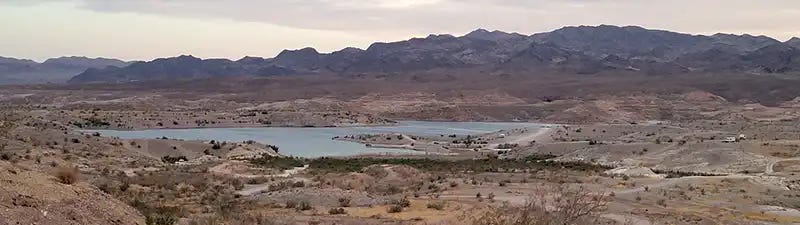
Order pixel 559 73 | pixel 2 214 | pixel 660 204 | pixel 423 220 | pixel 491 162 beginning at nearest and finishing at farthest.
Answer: pixel 2 214 → pixel 423 220 → pixel 660 204 → pixel 491 162 → pixel 559 73

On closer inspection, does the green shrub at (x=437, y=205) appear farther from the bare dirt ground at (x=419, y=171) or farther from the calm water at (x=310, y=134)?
the calm water at (x=310, y=134)

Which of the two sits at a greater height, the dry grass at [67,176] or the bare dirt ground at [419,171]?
the dry grass at [67,176]

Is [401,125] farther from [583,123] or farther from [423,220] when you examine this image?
[423,220]

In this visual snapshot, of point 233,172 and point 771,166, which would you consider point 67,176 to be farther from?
point 771,166

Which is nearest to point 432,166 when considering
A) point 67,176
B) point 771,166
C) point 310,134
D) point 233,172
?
point 233,172

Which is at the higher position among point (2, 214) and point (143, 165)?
point (2, 214)

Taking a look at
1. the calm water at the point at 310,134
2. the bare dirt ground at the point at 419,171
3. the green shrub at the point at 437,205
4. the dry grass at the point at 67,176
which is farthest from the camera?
the calm water at the point at 310,134


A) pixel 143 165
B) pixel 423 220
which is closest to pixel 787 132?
pixel 143 165

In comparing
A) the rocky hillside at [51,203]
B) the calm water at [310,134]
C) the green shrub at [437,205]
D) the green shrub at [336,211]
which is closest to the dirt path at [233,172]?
the green shrub at [437,205]
